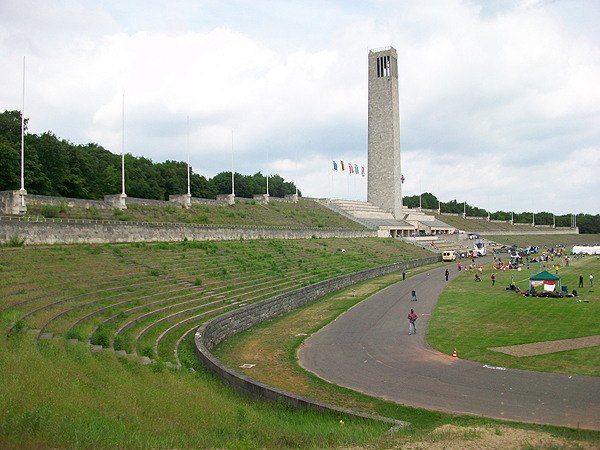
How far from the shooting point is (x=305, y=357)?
16.9m

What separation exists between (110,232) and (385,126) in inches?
2666

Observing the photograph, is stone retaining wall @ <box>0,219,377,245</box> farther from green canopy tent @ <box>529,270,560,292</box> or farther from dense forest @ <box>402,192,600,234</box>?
dense forest @ <box>402,192,600,234</box>

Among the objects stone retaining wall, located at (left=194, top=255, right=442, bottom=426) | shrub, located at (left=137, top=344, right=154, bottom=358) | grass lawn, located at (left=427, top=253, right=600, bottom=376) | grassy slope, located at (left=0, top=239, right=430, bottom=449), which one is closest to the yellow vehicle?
stone retaining wall, located at (left=194, top=255, right=442, bottom=426)

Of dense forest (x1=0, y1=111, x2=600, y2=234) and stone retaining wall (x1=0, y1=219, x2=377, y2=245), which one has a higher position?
dense forest (x1=0, y1=111, x2=600, y2=234)

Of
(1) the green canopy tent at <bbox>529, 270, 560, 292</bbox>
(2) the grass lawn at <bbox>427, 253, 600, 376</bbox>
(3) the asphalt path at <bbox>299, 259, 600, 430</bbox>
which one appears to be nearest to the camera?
(3) the asphalt path at <bbox>299, 259, 600, 430</bbox>

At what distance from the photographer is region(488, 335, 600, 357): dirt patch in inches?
629

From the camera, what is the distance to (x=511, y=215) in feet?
522

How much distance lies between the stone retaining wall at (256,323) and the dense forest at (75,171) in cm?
2810

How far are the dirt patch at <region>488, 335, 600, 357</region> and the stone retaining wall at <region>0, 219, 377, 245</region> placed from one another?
23534 millimetres

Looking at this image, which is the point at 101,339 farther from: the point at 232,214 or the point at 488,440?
the point at 232,214

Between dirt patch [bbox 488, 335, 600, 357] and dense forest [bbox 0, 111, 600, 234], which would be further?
dense forest [bbox 0, 111, 600, 234]

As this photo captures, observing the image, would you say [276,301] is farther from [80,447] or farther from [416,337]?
[80,447]

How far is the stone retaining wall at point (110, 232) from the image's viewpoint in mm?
23203

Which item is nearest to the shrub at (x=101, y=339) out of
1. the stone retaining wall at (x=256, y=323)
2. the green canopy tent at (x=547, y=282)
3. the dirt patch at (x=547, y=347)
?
the stone retaining wall at (x=256, y=323)
